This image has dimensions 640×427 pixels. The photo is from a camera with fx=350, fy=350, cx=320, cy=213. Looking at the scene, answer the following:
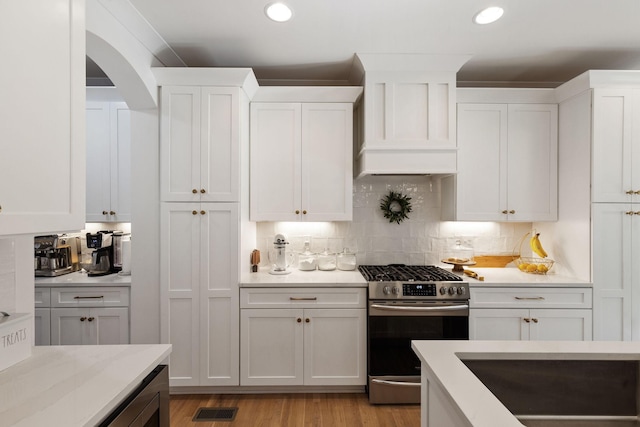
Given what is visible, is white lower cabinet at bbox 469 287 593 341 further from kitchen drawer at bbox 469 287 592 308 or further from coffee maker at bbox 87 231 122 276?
coffee maker at bbox 87 231 122 276

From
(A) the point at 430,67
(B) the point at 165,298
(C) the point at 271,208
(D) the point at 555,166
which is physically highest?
(A) the point at 430,67

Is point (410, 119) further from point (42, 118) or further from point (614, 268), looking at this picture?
point (42, 118)

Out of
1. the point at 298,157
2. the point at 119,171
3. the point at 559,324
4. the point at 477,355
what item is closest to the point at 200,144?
the point at 298,157

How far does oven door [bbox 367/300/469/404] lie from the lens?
2.58 metres

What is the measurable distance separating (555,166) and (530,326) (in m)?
1.35

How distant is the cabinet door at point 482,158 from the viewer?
2973 millimetres

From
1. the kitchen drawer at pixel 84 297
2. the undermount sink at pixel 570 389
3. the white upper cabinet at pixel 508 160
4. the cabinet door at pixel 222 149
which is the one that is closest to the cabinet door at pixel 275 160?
the cabinet door at pixel 222 149

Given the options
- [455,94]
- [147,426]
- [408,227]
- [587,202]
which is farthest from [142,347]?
[587,202]

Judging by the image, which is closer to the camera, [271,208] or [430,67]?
[430,67]

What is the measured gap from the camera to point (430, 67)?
278 centimetres

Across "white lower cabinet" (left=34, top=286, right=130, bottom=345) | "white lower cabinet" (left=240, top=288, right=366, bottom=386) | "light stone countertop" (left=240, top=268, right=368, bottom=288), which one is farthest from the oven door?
"white lower cabinet" (left=34, top=286, right=130, bottom=345)

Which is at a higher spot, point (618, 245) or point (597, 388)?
point (618, 245)

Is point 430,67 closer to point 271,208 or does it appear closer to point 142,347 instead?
point 271,208

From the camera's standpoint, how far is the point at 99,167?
308cm
